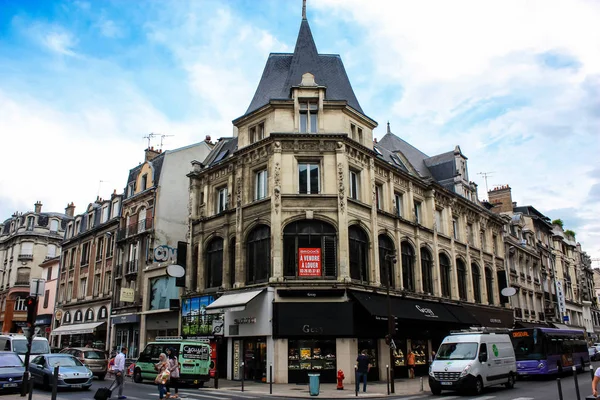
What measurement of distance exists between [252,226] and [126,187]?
1815 cm

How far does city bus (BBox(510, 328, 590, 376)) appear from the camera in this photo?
2347 centimetres

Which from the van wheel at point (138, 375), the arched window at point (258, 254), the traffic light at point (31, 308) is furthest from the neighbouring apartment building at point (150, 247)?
the traffic light at point (31, 308)

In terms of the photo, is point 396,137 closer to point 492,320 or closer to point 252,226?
point 492,320

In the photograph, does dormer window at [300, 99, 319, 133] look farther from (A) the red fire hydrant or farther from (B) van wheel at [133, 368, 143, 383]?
(B) van wheel at [133, 368, 143, 383]

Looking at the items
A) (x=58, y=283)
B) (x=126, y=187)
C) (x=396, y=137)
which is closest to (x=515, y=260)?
(x=396, y=137)

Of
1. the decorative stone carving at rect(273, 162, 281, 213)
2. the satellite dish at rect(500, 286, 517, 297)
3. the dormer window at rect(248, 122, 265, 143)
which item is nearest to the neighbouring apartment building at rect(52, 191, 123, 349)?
the dormer window at rect(248, 122, 265, 143)

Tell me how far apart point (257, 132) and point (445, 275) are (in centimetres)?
1594

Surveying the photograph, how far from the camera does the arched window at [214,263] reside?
2797 cm

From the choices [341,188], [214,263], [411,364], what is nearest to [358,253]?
[341,188]

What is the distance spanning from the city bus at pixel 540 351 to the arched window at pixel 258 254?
1265 centimetres

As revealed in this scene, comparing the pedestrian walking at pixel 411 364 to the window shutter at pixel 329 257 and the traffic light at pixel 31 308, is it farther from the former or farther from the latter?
the traffic light at pixel 31 308

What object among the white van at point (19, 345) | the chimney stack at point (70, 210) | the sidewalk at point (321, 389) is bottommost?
the sidewalk at point (321, 389)

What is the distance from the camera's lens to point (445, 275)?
109 feet

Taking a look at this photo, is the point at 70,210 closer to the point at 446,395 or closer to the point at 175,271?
the point at 175,271
